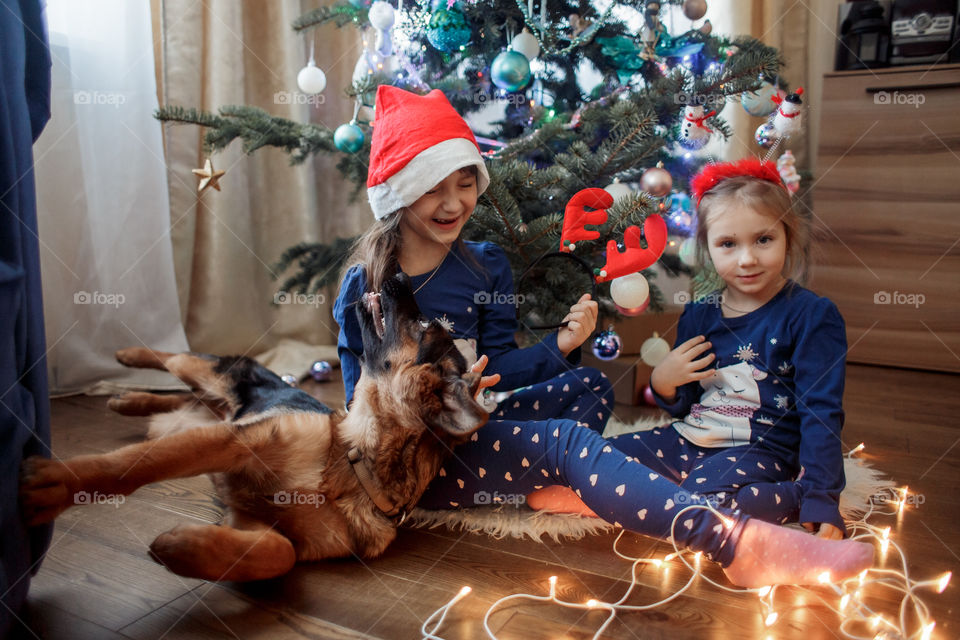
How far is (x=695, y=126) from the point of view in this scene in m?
2.16

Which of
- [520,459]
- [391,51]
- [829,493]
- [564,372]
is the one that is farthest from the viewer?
[391,51]

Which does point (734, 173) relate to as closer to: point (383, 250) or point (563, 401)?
point (563, 401)

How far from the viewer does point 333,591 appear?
1.33m

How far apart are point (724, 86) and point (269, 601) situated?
6.09ft

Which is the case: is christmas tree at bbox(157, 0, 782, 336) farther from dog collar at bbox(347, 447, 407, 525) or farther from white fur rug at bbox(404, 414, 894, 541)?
dog collar at bbox(347, 447, 407, 525)

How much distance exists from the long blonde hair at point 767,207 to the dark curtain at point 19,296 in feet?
4.88

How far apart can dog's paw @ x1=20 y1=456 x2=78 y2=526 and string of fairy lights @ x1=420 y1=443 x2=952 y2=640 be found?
2.19 feet

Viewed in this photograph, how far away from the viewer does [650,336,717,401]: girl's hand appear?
1.72 metres

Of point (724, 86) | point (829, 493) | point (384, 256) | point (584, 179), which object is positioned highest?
point (724, 86)

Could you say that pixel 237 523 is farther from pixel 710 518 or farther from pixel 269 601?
pixel 710 518

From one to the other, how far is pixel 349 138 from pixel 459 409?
Answer: 1.20 meters

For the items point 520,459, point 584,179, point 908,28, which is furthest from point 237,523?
point 908,28

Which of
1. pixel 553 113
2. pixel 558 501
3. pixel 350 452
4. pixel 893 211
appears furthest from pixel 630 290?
pixel 893 211

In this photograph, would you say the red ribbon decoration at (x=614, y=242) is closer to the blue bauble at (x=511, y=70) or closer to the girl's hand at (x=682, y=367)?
the girl's hand at (x=682, y=367)
